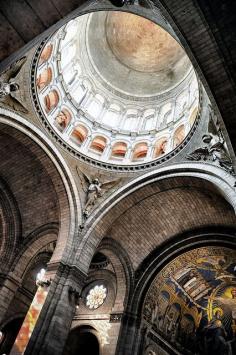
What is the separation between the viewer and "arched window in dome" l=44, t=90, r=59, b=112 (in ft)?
46.9

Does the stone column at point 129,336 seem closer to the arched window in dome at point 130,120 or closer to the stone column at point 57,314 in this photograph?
the stone column at point 57,314

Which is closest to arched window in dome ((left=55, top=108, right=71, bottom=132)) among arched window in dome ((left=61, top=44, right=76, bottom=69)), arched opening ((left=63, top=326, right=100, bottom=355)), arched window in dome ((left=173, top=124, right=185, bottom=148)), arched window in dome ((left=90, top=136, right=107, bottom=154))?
arched window in dome ((left=90, top=136, right=107, bottom=154))

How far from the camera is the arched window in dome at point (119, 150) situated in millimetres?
15891

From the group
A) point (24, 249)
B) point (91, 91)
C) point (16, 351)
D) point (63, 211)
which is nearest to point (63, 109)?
point (91, 91)

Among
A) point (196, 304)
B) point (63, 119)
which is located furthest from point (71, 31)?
point (196, 304)

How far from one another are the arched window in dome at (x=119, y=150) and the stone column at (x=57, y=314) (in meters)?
6.30

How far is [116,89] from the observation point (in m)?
18.2

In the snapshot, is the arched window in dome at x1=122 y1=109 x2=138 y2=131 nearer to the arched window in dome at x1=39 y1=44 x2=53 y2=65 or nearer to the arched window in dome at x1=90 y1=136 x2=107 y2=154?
the arched window in dome at x1=90 y1=136 x2=107 y2=154

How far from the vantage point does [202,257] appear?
14297 mm

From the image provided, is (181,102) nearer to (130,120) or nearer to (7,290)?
(130,120)

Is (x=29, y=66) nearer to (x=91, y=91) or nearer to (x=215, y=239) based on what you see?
(x=91, y=91)

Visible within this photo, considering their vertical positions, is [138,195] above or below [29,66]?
below

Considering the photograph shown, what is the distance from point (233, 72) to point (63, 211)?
30.2 ft

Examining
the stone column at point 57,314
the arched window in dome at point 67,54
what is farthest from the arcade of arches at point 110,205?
the arched window in dome at point 67,54
